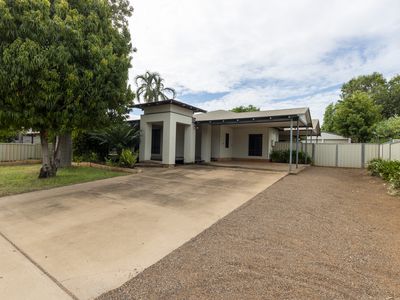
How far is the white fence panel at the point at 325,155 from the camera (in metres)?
16.3

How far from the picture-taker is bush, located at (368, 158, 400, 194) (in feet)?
24.0

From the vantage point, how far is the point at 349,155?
15.8 meters

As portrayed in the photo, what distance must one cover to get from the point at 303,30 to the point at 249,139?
9399mm

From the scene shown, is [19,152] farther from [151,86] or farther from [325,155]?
[325,155]

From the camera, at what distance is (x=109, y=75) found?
310 inches

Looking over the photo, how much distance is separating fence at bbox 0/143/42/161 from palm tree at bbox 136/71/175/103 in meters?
14.7

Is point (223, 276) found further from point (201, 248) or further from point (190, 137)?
point (190, 137)

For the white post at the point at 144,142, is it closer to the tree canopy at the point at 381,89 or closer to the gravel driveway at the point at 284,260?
the gravel driveway at the point at 284,260

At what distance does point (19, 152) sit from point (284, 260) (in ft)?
52.5

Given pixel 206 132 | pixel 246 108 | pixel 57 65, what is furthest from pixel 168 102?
pixel 246 108

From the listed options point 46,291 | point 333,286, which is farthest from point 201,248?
point 46,291

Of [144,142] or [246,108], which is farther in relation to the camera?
[246,108]

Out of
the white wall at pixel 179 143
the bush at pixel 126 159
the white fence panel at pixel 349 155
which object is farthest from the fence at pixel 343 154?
the bush at pixel 126 159

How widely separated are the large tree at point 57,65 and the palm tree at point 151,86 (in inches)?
779
